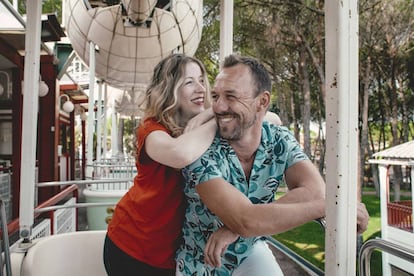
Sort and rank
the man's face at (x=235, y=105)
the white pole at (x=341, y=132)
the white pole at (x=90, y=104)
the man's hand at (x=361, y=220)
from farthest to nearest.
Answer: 1. the white pole at (x=90, y=104)
2. the man's face at (x=235, y=105)
3. the man's hand at (x=361, y=220)
4. the white pole at (x=341, y=132)

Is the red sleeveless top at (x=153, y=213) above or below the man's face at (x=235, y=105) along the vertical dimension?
below

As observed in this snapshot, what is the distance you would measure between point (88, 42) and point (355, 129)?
6944 millimetres

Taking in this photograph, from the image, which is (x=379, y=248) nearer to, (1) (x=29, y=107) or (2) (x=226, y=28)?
(2) (x=226, y=28)

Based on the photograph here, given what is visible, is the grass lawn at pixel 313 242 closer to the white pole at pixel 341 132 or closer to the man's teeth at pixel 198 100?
the man's teeth at pixel 198 100

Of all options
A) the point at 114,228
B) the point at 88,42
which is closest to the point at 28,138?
the point at 114,228

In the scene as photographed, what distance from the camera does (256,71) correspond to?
1.25m

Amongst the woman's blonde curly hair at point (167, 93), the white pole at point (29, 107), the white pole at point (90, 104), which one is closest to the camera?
the woman's blonde curly hair at point (167, 93)

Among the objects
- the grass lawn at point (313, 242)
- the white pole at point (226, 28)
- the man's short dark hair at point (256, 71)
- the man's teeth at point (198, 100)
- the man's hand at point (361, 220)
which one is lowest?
the grass lawn at point (313, 242)

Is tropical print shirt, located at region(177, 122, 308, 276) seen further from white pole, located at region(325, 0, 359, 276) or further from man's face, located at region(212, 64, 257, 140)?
white pole, located at region(325, 0, 359, 276)

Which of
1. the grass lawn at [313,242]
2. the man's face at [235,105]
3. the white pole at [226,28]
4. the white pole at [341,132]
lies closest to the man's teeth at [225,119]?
the man's face at [235,105]

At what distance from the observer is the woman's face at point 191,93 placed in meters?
1.38

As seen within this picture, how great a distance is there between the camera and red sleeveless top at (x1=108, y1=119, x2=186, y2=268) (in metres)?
1.28

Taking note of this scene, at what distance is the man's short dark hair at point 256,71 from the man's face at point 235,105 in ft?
0.10

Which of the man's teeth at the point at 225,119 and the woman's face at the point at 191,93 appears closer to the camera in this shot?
the man's teeth at the point at 225,119
